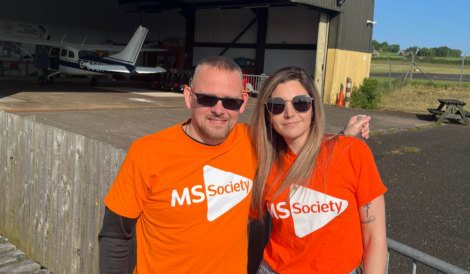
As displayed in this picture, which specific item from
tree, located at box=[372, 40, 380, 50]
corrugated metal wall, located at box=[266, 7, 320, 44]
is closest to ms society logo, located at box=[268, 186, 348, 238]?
corrugated metal wall, located at box=[266, 7, 320, 44]

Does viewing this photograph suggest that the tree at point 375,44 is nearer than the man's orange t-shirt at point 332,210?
No

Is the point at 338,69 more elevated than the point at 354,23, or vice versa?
the point at 354,23

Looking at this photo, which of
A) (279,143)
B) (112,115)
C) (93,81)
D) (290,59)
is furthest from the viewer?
(290,59)

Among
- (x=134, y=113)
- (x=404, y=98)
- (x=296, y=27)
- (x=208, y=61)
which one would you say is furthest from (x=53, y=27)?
(x=208, y=61)

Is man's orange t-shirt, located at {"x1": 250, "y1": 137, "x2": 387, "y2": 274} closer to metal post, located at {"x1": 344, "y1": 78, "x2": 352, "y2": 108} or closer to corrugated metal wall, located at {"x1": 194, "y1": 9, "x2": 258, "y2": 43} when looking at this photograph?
metal post, located at {"x1": 344, "y1": 78, "x2": 352, "y2": 108}

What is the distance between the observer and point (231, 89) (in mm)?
2041

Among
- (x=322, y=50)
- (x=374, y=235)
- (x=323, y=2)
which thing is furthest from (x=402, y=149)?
(x=322, y=50)

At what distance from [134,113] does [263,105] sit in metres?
11.0

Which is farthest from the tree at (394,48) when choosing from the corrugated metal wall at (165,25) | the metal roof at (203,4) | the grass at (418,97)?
the metal roof at (203,4)

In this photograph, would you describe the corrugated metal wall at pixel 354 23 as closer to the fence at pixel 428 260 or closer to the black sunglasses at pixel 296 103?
the black sunglasses at pixel 296 103

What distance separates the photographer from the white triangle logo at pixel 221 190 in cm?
195

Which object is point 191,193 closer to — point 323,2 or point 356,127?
point 356,127

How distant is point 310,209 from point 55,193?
286 cm

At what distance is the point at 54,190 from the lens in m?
3.85
